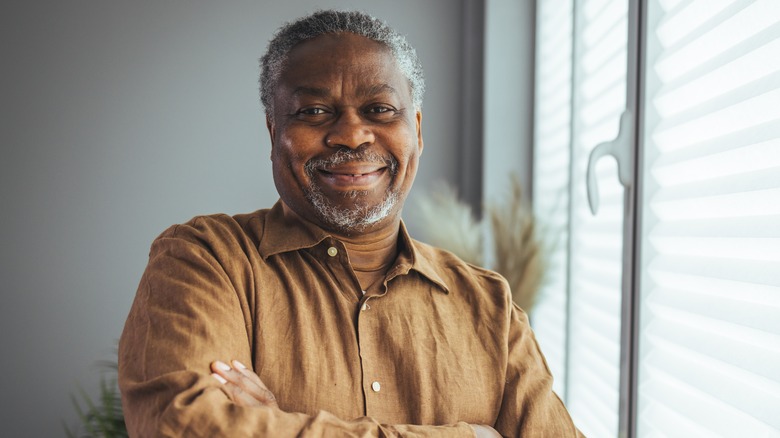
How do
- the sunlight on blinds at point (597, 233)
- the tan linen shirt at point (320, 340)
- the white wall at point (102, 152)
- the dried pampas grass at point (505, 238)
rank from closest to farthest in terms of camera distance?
1. the tan linen shirt at point (320, 340)
2. the sunlight on blinds at point (597, 233)
3. the dried pampas grass at point (505, 238)
4. the white wall at point (102, 152)

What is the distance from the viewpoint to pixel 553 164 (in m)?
2.68

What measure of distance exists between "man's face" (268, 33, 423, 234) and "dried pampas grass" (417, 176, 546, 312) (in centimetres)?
104

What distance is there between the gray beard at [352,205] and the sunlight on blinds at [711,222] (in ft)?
2.18

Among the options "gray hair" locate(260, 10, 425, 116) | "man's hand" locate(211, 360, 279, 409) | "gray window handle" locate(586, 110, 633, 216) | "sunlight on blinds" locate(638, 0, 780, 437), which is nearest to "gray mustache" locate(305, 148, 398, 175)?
"gray hair" locate(260, 10, 425, 116)

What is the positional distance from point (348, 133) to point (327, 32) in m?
0.26

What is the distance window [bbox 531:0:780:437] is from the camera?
1.19 m

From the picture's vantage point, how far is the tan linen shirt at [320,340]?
1135 millimetres

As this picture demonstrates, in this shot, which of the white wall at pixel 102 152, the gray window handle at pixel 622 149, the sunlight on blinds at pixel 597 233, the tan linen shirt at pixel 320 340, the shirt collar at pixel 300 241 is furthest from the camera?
the white wall at pixel 102 152

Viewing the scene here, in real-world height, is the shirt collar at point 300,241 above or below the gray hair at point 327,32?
below

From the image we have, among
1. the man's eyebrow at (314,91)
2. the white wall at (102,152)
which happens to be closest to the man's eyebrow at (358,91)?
the man's eyebrow at (314,91)

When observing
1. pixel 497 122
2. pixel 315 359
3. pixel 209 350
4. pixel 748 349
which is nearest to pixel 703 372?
pixel 748 349

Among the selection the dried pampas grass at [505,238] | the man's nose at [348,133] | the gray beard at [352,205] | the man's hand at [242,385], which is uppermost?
the man's nose at [348,133]

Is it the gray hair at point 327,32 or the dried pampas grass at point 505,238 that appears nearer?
the gray hair at point 327,32

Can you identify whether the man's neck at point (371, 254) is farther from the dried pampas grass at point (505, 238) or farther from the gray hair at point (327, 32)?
the dried pampas grass at point (505, 238)
